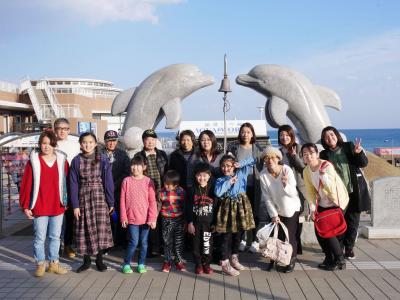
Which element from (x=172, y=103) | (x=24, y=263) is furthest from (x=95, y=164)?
(x=172, y=103)

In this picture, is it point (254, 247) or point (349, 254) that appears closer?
point (349, 254)

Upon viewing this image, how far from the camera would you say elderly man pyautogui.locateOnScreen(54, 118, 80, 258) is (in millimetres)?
5344

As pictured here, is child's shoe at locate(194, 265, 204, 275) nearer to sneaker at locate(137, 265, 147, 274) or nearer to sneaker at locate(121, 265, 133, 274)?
sneaker at locate(137, 265, 147, 274)

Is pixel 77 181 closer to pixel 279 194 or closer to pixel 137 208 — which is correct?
pixel 137 208

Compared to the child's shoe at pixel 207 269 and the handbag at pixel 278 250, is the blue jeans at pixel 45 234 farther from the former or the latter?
the handbag at pixel 278 250

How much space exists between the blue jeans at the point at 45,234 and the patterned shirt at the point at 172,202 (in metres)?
1.20

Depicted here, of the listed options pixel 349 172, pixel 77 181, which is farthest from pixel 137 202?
pixel 349 172

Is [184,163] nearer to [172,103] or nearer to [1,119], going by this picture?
[172,103]

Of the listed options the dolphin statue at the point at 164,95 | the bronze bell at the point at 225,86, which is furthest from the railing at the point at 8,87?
the dolphin statue at the point at 164,95

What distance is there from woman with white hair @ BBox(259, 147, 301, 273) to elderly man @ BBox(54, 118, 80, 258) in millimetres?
2430

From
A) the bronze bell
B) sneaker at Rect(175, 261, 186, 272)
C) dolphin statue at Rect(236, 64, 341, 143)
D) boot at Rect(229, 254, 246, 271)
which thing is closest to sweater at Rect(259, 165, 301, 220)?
boot at Rect(229, 254, 246, 271)

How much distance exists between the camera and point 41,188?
4.76 m

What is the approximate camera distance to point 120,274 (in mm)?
4812

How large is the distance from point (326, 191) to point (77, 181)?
2838 mm
